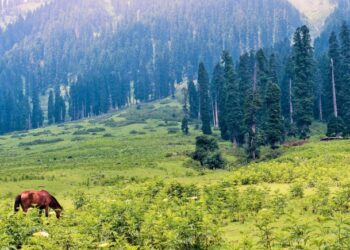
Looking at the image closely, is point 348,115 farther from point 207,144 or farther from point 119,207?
point 119,207

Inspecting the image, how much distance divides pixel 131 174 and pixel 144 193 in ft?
65.0

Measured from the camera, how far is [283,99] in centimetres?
8931

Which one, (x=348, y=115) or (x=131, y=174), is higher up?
(x=348, y=115)

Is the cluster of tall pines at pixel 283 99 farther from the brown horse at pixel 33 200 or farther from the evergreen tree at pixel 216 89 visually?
the brown horse at pixel 33 200

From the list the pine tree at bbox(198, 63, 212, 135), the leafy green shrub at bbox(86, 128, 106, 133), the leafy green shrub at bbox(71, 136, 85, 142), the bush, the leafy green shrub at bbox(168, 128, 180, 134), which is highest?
the pine tree at bbox(198, 63, 212, 135)

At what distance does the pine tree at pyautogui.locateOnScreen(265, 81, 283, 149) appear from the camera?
55.9 m

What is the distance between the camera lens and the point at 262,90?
71.2 meters

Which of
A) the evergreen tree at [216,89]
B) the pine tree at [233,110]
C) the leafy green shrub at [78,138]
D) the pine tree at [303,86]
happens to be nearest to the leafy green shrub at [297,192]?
the pine tree at [303,86]

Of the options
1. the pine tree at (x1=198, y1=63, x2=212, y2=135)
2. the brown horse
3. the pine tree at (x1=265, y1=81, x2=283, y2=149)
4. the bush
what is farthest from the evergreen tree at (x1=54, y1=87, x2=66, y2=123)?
the brown horse

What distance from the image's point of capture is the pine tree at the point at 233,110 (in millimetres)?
69062

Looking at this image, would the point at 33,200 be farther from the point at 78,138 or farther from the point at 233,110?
the point at 78,138

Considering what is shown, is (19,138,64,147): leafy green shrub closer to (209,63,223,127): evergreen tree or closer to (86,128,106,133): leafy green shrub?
(86,128,106,133): leafy green shrub

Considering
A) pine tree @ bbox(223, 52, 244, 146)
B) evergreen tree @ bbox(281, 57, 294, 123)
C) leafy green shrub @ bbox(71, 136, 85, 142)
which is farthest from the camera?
leafy green shrub @ bbox(71, 136, 85, 142)

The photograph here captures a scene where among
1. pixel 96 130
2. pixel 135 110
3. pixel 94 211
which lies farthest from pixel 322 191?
pixel 135 110
